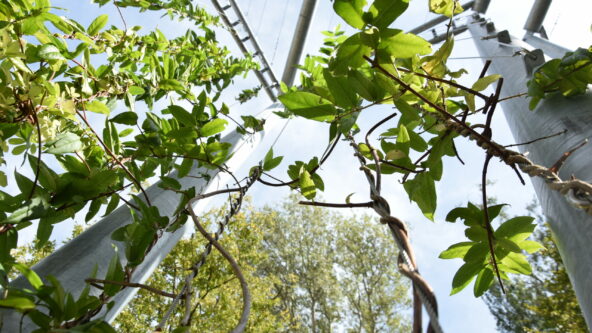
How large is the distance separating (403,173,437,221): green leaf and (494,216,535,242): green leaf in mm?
75

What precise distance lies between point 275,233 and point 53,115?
997 centimetres

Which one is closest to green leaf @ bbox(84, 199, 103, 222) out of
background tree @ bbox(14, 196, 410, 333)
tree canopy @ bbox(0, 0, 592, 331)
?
tree canopy @ bbox(0, 0, 592, 331)

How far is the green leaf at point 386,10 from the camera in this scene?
0.96 ft

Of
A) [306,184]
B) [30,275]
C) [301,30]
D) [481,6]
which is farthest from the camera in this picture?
[481,6]

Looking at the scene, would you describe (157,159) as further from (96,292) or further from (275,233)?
(275,233)

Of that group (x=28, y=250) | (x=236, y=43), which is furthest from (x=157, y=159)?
(x=28, y=250)

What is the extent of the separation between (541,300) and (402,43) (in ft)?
13.8

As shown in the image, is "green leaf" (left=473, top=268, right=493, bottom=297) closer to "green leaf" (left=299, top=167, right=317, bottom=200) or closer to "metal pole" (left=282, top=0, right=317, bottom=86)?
"green leaf" (left=299, top=167, right=317, bottom=200)

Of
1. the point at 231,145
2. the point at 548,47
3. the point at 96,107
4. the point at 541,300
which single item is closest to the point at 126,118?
the point at 96,107

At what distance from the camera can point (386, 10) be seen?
11.6 inches

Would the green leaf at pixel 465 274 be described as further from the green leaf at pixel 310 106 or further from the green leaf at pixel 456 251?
the green leaf at pixel 310 106

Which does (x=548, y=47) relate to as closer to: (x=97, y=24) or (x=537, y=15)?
(x=537, y=15)

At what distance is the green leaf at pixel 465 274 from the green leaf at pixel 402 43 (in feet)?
0.80

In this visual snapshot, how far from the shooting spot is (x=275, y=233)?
33.5 feet
